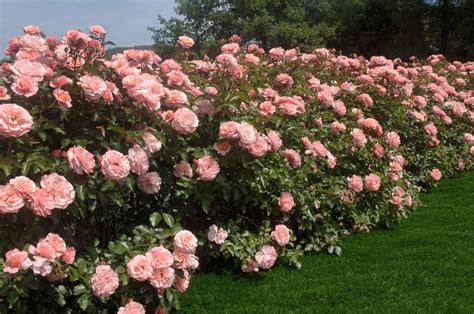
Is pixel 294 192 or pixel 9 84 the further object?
pixel 294 192

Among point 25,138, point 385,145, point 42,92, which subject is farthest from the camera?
point 385,145

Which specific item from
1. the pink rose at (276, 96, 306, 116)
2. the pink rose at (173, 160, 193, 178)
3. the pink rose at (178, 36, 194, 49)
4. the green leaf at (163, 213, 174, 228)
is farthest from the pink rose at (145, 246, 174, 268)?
the pink rose at (178, 36, 194, 49)

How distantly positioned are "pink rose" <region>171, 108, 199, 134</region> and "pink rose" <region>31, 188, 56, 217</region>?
0.76 m

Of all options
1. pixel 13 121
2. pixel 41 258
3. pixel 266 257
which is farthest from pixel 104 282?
pixel 266 257

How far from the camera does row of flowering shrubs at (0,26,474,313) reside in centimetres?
261

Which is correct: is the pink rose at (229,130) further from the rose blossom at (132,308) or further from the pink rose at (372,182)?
the pink rose at (372,182)

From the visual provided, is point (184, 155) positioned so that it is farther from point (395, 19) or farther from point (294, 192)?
point (395, 19)

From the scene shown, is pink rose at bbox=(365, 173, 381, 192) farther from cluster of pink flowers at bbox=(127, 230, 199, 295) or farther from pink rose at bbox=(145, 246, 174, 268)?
pink rose at bbox=(145, 246, 174, 268)

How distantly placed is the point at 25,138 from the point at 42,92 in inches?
12.2

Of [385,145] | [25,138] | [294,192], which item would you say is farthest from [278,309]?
[385,145]

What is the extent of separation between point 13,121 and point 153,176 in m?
0.74

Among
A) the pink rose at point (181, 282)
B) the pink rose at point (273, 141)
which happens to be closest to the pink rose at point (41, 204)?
the pink rose at point (181, 282)

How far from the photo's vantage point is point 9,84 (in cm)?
302

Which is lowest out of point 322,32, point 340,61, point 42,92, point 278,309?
point 278,309
